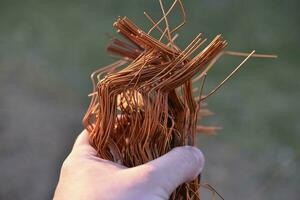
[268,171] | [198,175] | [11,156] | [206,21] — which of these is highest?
[206,21]

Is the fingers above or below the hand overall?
above

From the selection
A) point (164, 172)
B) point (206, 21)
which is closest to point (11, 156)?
point (206, 21)

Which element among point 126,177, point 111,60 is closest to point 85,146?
point 126,177

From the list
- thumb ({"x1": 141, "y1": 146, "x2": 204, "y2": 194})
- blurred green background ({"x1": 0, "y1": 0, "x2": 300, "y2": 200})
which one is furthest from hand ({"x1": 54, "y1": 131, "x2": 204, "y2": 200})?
blurred green background ({"x1": 0, "y1": 0, "x2": 300, "y2": 200})

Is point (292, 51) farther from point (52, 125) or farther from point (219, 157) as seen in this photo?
point (52, 125)

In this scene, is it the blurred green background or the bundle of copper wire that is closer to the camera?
the bundle of copper wire

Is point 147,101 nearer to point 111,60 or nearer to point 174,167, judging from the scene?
point 174,167

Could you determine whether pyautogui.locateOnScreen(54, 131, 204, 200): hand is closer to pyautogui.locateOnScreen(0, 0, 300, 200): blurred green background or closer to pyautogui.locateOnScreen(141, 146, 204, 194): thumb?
pyautogui.locateOnScreen(141, 146, 204, 194): thumb
